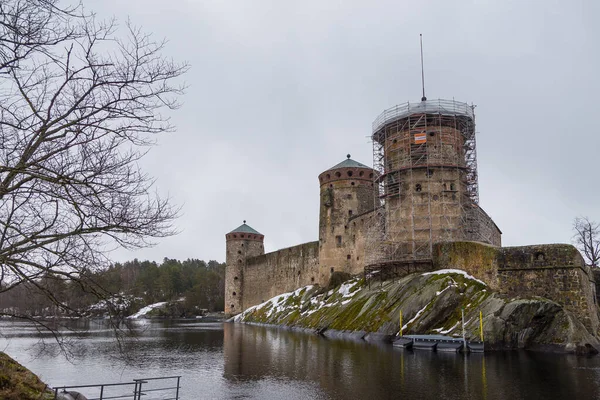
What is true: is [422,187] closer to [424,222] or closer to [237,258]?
[424,222]

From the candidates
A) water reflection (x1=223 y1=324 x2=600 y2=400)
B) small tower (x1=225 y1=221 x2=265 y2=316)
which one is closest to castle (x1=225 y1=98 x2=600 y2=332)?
water reflection (x1=223 y1=324 x2=600 y2=400)

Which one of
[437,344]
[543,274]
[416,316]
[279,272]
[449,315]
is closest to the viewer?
[437,344]

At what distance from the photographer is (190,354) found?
75.2ft

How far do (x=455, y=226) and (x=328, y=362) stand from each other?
53.3 feet

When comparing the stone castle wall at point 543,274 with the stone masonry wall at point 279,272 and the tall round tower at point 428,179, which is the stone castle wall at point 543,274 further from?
the stone masonry wall at point 279,272

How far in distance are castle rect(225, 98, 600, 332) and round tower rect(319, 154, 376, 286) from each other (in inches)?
3.5

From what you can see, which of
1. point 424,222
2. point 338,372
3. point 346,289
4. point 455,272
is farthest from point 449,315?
point 346,289

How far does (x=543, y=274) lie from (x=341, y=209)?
2147cm

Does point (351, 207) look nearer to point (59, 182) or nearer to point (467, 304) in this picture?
point (467, 304)

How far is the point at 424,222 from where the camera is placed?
32.1 meters

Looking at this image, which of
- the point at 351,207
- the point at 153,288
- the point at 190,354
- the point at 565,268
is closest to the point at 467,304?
the point at 565,268

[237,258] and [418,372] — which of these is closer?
[418,372]

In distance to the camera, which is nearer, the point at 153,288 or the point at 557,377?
the point at 557,377

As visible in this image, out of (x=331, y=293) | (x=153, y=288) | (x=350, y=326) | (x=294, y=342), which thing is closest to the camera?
(x=294, y=342)
